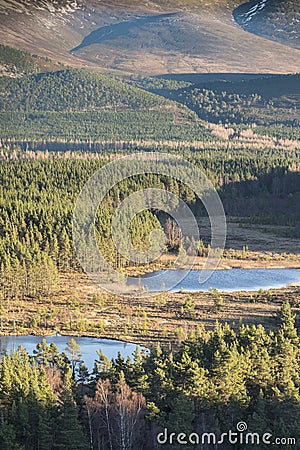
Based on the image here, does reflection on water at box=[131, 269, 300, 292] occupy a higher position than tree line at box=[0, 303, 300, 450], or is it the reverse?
tree line at box=[0, 303, 300, 450]

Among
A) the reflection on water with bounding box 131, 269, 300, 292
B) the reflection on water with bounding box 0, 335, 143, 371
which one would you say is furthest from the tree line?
the reflection on water with bounding box 131, 269, 300, 292

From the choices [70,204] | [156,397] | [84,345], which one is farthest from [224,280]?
[156,397]

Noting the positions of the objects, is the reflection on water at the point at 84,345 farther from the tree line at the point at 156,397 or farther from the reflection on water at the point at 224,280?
the reflection on water at the point at 224,280

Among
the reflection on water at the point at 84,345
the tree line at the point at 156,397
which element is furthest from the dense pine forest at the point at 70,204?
the tree line at the point at 156,397

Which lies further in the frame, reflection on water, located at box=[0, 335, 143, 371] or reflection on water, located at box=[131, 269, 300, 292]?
reflection on water, located at box=[131, 269, 300, 292]

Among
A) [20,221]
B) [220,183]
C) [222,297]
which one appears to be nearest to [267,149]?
[220,183]

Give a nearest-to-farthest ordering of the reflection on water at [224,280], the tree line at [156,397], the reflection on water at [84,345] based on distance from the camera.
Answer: the tree line at [156,397], the reflection on water at [84,345], the reflection on water at [224,280]

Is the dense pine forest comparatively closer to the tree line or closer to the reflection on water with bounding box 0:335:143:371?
the reflection on water with bounding box 0:335:143:371
